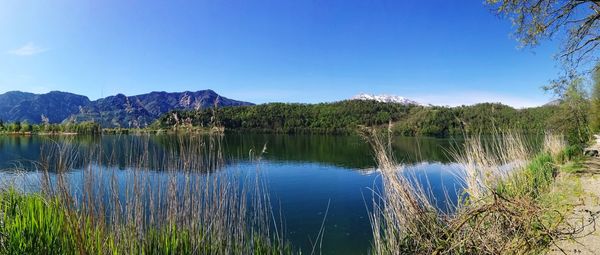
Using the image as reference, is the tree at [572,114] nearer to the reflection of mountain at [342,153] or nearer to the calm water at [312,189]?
the reflection of mountain at [342,153]

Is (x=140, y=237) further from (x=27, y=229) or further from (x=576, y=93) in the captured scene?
(x=576, y=93)

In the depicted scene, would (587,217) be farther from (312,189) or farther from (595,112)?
(595,112)

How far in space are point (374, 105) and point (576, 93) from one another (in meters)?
144

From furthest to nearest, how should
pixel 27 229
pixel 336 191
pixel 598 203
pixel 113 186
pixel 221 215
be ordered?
pixel 336 191, pixel 598 203, pixel 221 215, pixel 27 229, pixel 113 186

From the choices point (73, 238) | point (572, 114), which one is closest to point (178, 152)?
point (572, 114)

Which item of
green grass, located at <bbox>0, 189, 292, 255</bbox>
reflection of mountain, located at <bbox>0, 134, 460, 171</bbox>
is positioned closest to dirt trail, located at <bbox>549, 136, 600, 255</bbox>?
reflection of mountain, located at <bbox>0, 134, 460, 171</bbox>

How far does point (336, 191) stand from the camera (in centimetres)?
2064

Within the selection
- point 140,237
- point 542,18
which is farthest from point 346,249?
point 542,18

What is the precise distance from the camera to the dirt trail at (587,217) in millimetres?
2623

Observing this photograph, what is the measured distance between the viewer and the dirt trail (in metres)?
2.62

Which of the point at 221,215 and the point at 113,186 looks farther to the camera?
the point at 221,215

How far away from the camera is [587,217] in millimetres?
5406

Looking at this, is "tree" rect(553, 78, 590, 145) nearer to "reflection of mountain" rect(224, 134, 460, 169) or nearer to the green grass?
"reflection of mountain" rect(224, 134, 460, 169)

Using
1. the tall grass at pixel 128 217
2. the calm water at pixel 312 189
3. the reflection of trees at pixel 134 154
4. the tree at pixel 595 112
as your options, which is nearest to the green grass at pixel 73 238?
the tall grass at pixel 128 217
